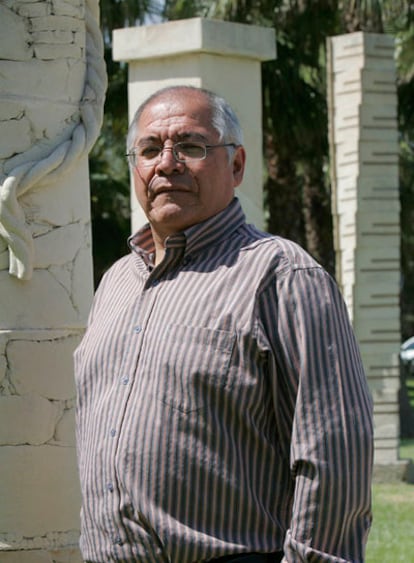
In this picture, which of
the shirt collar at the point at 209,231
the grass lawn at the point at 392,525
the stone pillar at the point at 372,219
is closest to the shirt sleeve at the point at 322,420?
the shirt collar at the point at 209,231

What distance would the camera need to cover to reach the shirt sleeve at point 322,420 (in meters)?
2.82

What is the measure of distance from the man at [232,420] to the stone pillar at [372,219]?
8494 mm

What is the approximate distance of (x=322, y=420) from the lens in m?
2.86

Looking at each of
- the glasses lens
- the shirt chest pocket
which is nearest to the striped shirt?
the shirt chest pocket

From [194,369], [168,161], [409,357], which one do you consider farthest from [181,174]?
[409,357]

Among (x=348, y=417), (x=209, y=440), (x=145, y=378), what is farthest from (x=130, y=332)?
(x=348, y=417)

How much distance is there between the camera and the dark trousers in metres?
2.92

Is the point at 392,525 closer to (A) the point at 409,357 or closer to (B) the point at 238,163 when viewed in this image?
(B) the point at 238,163

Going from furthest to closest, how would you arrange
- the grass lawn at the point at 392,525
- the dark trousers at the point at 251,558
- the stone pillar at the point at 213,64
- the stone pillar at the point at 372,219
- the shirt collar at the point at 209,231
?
the stone pillar at the point at 372,219
the stone pillar at the point at 213,64
the grass lawn at the point at 392,525
the shirt collar at the point at 209,231
the dark trousers at the point at 251,558

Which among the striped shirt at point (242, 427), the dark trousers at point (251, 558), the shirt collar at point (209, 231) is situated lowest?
the dark trousers at point (251, 558)

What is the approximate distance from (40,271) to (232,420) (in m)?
2.65

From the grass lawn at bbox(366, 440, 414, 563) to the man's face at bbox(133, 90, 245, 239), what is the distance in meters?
5.12

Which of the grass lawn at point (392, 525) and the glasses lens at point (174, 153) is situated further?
the grass lawn at point (392, 525)

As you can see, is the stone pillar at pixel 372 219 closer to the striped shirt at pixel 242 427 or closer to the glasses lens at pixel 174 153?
the glasses lens at pixel 174 153
